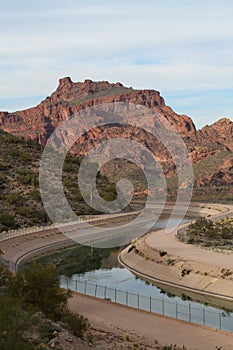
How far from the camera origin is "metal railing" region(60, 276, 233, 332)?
31150 mm

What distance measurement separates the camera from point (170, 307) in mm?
34938

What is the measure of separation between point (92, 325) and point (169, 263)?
815 inches

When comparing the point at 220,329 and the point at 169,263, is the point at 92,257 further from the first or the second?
the point at 220,329

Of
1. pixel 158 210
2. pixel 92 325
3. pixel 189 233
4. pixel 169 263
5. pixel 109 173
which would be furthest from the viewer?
pixel 109 173

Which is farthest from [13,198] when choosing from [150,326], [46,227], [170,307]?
[150,326]

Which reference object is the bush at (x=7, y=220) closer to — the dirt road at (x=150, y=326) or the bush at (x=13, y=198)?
the bush at (x=13, y=198)

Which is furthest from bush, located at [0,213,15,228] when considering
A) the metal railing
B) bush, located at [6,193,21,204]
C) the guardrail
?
the metal railing

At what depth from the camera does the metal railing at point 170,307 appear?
31.1 metres

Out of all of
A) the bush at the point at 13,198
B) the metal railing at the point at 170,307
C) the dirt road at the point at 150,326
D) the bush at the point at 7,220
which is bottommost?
the metal railing at the point at 170,307

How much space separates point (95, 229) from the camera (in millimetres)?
79875

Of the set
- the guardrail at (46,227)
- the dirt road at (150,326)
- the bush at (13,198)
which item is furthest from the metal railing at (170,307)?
the bush at (13,198)

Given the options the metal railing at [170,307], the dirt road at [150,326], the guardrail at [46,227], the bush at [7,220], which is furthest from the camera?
the bush at [7,220]

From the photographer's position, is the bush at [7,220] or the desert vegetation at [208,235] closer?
the desert vegetation at [208,235]

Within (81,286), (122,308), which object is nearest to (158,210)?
(81,286)
